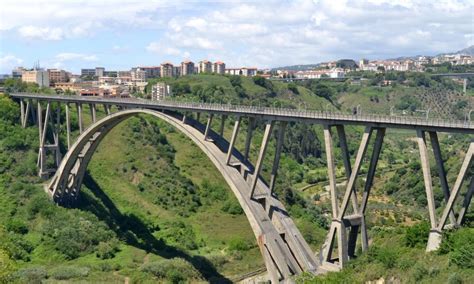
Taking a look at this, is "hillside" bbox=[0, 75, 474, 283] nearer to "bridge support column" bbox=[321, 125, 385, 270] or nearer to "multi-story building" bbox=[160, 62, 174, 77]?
"bridge support column" bbox=[321, 125, 385, 270]

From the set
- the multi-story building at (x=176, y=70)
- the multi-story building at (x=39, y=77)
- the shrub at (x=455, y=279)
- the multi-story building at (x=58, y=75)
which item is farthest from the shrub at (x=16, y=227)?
the multi-story building at (x=176, y=70)

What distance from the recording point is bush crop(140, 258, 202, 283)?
52.1m

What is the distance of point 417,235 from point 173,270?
24.8 meters

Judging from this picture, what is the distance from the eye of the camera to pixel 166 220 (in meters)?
68.8

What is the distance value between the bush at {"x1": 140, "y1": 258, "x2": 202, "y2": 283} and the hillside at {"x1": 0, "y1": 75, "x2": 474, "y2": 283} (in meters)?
0.11

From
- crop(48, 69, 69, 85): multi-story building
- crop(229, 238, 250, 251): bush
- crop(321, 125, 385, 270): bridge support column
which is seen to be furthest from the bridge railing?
crop(48, 69, 69, 85): multi-story building

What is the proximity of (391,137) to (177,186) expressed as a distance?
267 ft

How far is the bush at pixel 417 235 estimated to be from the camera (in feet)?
116

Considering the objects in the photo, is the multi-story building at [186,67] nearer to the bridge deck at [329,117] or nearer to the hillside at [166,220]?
the hillside at [166,220]

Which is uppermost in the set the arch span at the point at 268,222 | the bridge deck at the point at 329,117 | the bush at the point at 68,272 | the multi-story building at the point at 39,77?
the multi-story building at the point at 39,77

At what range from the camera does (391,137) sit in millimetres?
142875

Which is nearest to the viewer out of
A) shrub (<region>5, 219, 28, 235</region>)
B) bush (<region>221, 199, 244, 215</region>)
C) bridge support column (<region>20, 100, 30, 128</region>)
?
shrub (<region>5, 219, 28, 235</region>)

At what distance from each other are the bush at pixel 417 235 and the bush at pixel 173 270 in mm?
23063

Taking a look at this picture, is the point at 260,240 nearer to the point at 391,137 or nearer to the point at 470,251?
the point at 470,251
